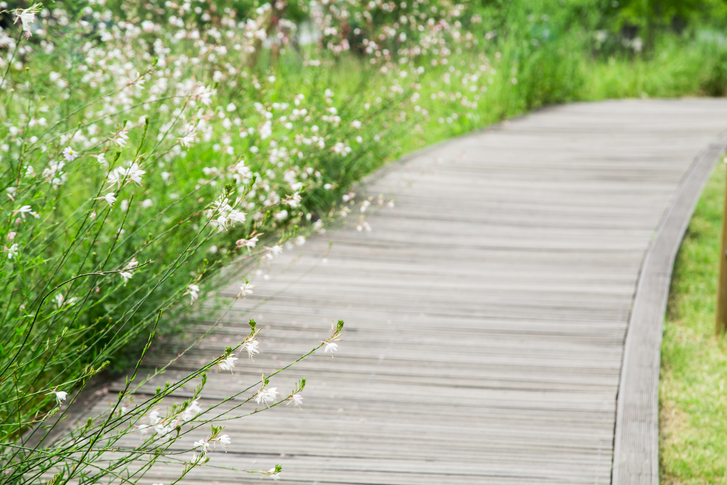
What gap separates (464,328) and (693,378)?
100 centimetres

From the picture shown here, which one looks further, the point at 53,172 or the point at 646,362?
the point at 646,362

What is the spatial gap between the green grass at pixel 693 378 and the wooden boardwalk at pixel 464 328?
15 cm

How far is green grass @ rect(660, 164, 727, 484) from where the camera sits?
238 cm

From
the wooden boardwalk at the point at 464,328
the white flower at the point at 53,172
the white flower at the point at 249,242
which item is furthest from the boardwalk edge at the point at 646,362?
the white flower at the point at 53,172

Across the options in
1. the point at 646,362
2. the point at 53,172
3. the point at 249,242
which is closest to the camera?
the point at 249,242

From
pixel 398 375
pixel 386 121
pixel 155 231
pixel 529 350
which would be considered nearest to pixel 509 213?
pixel 386 121

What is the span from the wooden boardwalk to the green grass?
0.15m

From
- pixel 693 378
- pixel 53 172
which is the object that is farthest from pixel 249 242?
pixel 693 378

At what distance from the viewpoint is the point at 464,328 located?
127 inches

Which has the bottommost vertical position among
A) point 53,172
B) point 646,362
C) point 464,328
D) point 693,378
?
point 693,378

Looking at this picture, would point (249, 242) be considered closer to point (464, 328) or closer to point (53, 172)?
point (53, 172)

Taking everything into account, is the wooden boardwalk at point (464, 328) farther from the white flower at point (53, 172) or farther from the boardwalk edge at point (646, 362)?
the white flower at point (53, 172)

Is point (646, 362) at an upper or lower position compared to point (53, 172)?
lower

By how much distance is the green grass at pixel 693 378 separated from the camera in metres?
2.38
